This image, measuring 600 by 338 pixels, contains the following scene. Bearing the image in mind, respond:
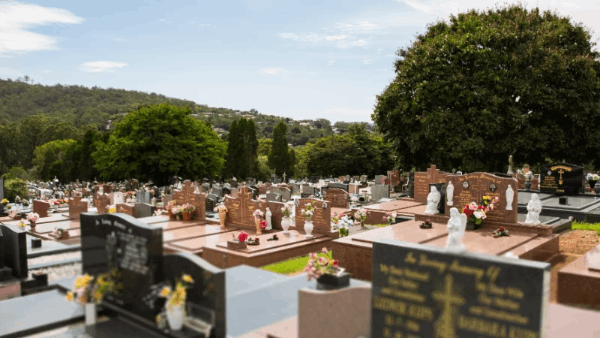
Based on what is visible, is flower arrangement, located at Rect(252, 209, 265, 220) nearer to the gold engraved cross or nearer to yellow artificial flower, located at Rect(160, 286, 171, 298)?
yellow artificial flower, located at Rect(160, 286, 171, 298)

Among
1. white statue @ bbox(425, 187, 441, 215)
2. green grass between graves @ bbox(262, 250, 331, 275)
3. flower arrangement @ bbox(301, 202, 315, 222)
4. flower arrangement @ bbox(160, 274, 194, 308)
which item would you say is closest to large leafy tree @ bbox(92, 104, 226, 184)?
flower arrangement @ bbox(301, 202, 315, 222)

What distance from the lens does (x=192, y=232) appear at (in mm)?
15859

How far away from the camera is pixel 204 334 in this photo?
6.68 metres

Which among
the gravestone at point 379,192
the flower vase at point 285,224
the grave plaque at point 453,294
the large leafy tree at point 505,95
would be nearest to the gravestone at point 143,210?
the flower vase at point 285,224

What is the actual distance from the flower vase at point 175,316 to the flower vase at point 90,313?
5.73 ft

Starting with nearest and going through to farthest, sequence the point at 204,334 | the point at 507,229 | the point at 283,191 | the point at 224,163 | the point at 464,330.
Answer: the point at 464,330, the point at 204,334, the point at 507,229, the point at 283,191, the point at 224,163

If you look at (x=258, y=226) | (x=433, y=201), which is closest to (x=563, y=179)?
(x=433, y=201)

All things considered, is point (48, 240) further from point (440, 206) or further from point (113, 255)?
point (440, 206)

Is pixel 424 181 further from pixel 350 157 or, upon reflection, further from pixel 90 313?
pixel 350 157

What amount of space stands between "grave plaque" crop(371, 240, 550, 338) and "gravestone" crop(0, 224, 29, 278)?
27.2ft

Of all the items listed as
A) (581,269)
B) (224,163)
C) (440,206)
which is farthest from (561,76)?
(224,163)

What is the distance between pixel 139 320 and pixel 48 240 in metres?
9.00

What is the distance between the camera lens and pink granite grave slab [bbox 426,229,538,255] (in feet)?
36.5

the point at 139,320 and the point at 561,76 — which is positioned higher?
the point at 561,76
